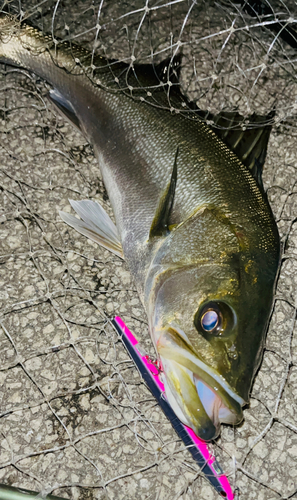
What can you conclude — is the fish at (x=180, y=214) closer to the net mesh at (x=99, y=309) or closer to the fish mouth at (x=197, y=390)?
the fish mouth at (x=197, y=390)

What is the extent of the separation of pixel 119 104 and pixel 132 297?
3.95ft

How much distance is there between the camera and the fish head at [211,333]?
1.76m

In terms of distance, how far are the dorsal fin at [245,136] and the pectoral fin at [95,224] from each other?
0.86 metres

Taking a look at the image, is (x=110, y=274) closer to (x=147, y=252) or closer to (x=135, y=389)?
(x=147, y=252)

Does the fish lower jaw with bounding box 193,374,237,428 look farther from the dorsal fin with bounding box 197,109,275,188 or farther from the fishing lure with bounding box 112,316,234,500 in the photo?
the dorsal fin with bounding box 197,109,275,188

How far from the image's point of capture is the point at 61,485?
2088 millimetres

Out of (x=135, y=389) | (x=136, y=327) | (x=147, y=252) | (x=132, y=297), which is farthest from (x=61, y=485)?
(x=147, y=252)

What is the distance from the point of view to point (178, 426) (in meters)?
2.19

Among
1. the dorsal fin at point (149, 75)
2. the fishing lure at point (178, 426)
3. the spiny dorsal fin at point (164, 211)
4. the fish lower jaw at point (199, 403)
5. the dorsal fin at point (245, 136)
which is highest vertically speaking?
the dorsal fin at point (149, 75)

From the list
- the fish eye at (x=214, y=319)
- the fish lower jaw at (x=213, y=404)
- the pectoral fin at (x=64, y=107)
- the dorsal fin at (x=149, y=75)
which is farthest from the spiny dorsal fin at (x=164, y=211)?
the pectoral fin at (x=64, y=107)

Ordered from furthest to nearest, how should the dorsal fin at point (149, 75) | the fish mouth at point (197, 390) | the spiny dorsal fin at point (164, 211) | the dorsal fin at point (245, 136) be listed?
the dorsal fin at point (149, 75), the dorsal fin at point (245, 136), the spiny dorsal fin at point (164, 211), the fish mouth at point (197, 390)

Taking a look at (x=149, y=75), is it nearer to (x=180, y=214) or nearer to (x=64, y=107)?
(x=64, y=107)

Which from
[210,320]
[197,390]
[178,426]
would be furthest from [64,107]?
[178,426]

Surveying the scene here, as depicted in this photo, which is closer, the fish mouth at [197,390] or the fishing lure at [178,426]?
the fish mouth at [197,390]
